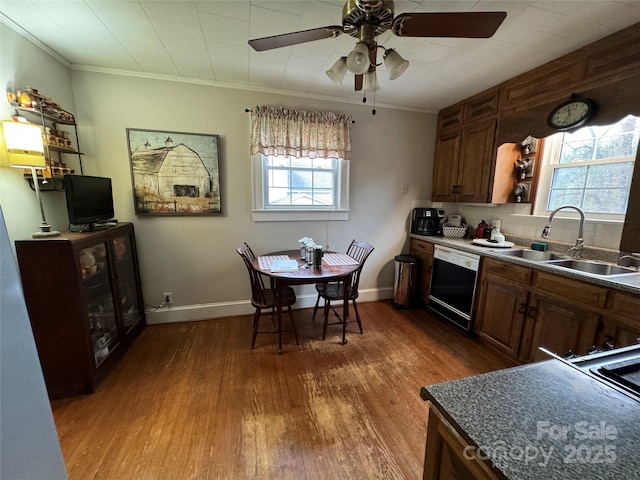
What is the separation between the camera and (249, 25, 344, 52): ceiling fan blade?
4.39 ft

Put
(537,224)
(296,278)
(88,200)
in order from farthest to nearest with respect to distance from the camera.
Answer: (537,224) → (296,278) → (88,200)

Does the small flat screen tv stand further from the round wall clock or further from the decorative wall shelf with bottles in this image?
the round wall clock

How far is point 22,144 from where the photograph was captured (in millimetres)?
1631

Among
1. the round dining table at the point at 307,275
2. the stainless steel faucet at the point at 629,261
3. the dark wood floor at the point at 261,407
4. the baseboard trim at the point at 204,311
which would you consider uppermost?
the stainless steel faucet at the point at 629,261

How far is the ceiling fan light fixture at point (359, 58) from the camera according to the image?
1.32m

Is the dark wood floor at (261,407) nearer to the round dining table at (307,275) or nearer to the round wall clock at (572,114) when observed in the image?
the round dining table at (307,275)

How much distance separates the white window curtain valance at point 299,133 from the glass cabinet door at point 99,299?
1620mm

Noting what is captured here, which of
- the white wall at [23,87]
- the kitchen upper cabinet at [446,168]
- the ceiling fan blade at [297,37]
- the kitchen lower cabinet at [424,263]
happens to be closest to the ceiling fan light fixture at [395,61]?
the ceiling fan blade at [297,37]

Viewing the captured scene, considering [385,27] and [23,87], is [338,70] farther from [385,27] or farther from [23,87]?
[23,87]

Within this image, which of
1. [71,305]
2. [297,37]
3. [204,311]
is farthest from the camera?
[204,311]

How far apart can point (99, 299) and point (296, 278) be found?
5.00 feet

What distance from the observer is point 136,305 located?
2.60 meters

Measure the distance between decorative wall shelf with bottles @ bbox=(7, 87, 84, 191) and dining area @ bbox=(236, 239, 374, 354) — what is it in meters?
1.47

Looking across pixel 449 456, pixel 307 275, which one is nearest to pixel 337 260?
pixel 307 275
